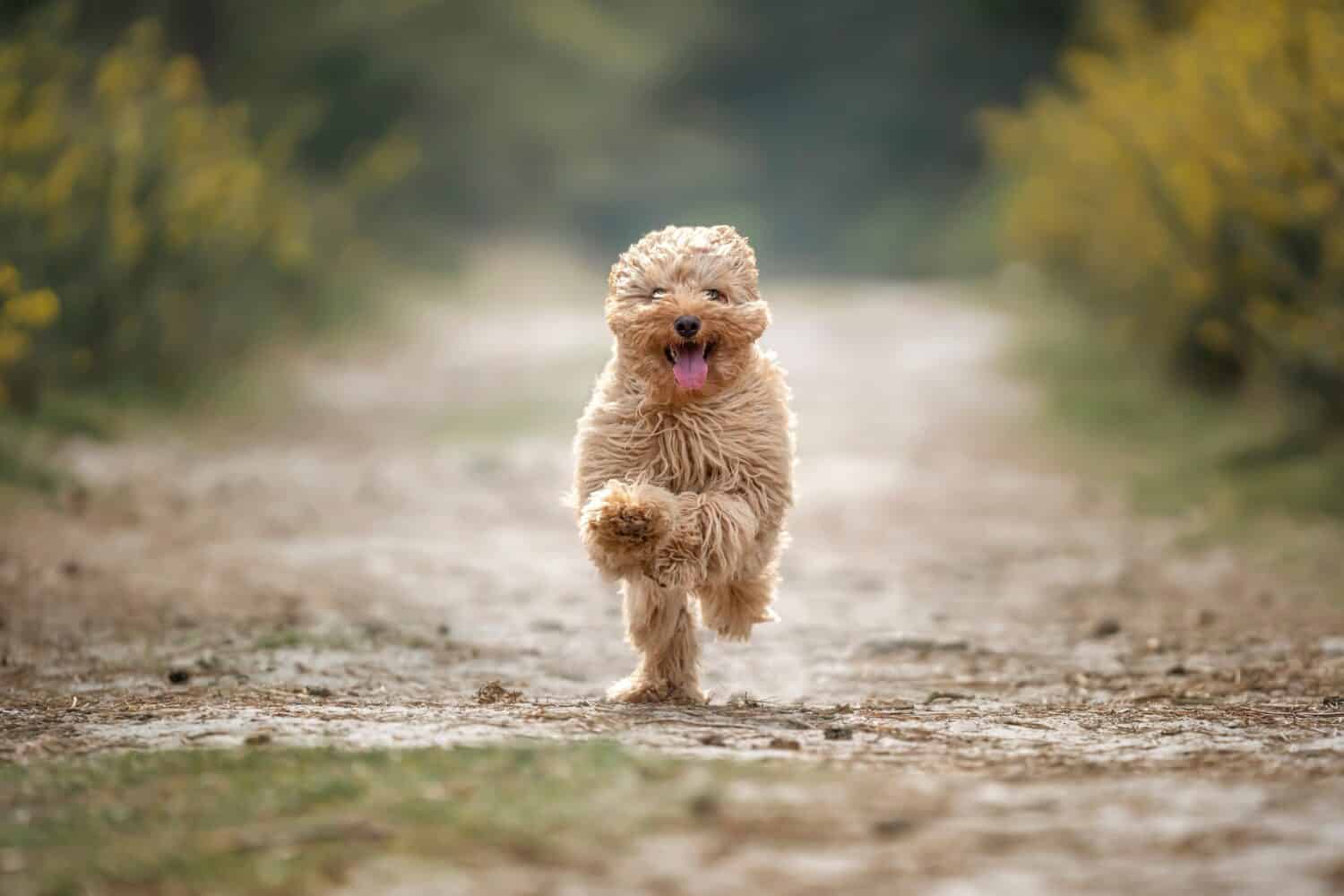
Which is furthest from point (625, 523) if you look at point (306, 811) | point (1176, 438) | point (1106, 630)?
point (1176, 438)

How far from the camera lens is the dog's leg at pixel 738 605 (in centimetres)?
586

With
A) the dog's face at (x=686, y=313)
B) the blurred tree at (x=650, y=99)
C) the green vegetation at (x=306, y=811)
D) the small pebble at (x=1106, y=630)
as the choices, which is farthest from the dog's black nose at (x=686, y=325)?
the blurred tree at (x=650, y=99)

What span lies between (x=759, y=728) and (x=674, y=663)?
105 cm

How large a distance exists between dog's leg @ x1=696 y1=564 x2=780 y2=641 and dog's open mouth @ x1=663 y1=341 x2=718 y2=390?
0.78 m

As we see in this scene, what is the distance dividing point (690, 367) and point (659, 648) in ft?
3.41

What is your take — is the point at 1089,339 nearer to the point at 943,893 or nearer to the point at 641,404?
the point at 641,404

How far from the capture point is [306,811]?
373 centimetres

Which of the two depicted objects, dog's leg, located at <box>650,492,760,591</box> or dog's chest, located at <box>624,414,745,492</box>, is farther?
dog's chest, located at <box>624,414,745,492</box>

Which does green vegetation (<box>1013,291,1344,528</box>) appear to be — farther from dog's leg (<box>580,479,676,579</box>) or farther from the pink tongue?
dog's leg (<box>580,479,676,579</box>)

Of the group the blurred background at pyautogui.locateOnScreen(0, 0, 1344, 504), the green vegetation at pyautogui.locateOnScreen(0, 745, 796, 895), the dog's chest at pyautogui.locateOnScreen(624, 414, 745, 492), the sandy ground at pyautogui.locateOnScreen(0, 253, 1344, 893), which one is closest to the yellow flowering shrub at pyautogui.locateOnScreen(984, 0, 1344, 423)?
the blurred background at pyautogui.locateOnScreen(0, 0, 1344, 504)

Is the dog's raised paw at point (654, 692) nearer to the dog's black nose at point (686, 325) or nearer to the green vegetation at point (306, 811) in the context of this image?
the dog's black nose at point (686, 325)

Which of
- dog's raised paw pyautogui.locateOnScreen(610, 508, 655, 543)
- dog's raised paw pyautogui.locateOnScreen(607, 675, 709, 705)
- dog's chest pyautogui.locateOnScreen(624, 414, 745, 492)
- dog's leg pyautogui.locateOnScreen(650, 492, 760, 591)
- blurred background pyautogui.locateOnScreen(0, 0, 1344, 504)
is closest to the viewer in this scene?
dog's raised paw pyautogui.locateOnScreen(610, 508, 655, 543)

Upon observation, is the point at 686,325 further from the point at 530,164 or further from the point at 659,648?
the point at 530,164

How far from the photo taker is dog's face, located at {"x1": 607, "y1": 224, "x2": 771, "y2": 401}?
5402mm
